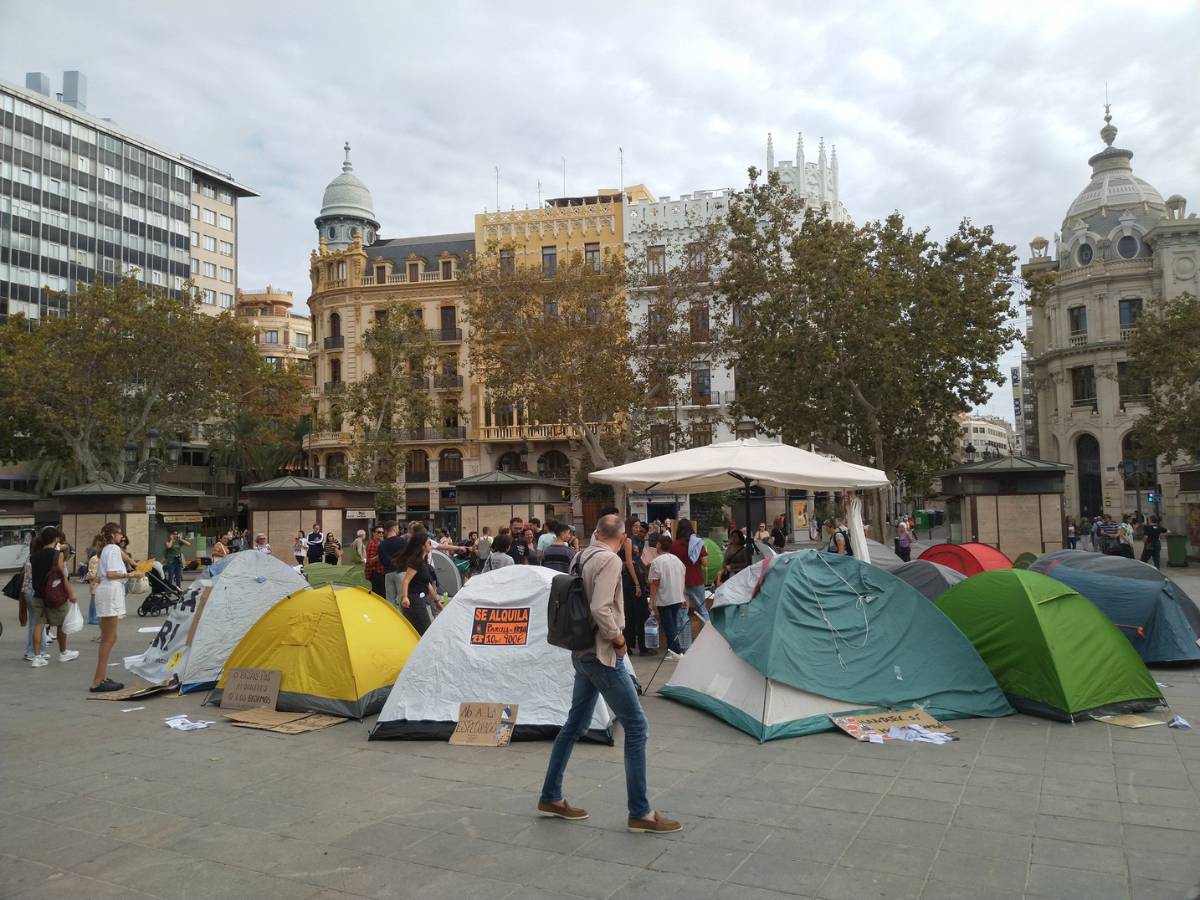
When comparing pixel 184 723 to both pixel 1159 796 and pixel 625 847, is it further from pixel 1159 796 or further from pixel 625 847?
pixel 1159 796

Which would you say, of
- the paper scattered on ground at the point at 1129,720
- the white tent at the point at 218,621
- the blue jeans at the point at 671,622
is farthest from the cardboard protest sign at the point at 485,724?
the paper scattered on ground at the point at 1129,720

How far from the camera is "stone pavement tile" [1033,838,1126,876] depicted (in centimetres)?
457

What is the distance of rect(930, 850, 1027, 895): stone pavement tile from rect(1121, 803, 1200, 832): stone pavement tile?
1163mm

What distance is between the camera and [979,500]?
21.2 m

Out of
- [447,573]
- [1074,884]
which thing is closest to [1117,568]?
[1074,884]

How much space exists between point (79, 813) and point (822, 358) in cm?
2091

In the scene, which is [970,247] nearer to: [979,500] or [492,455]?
[979,500]

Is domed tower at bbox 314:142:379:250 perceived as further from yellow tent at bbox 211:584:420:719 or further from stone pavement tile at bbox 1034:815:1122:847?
stone pavement tile at bbox 1034:815:1122:847

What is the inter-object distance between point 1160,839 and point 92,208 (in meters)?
69.0

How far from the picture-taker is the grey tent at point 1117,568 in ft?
33.2

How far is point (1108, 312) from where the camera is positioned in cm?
4825

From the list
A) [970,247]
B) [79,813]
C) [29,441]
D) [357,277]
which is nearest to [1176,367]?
[970,247]

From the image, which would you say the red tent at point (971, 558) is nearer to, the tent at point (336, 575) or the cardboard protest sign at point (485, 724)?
the cardboard protest sign at point (485, 724)

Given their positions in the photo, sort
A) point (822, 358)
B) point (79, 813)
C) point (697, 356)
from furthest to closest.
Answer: point (697, 356)
point (822, 358)
point (79, 813)
